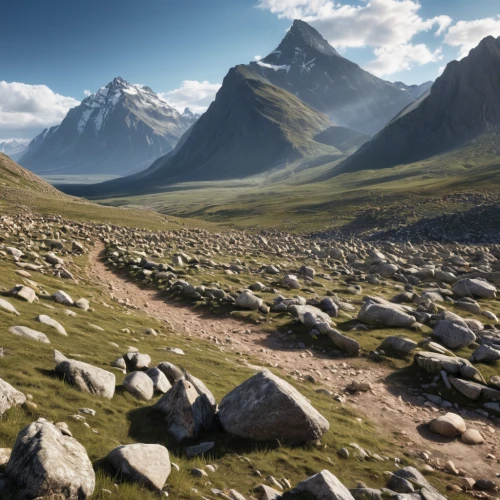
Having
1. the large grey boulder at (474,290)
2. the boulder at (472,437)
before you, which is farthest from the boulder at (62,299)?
the large grey boulder at (474,290)

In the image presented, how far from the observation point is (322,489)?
7.83 m

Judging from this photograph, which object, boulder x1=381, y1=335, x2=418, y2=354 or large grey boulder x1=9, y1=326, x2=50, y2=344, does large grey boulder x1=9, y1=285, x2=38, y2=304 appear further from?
boulder x1=381, y1=335, x2=418, y2=354

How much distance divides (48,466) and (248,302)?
64.1ft

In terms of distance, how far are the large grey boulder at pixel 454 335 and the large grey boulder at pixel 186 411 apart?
49.2 ft

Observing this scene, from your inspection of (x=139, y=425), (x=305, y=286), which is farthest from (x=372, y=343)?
(x=139, y=425)

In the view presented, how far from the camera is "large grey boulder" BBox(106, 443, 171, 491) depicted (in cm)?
716

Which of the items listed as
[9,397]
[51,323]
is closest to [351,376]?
[51,323]

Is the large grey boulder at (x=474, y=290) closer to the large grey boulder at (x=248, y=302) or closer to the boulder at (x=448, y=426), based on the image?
the large grey boulder at (x=248, y=302)

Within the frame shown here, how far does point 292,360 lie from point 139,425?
10.7 m

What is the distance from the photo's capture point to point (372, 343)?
20453 mm

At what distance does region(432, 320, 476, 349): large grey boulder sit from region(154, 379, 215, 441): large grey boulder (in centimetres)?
1498

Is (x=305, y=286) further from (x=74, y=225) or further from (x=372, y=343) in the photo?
(x=74, y=225)

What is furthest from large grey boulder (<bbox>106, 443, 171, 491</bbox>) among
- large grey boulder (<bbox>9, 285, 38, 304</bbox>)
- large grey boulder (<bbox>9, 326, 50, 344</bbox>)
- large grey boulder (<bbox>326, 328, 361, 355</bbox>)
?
large grey boulder (<bbox>326, 328, 361, 355</bbox>)

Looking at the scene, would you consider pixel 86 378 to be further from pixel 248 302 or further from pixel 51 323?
pixel 248 302
